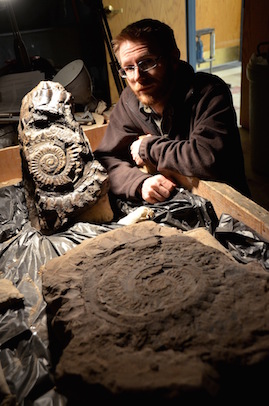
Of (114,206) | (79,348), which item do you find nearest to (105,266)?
(79,348)

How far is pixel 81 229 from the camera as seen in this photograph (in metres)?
2.22

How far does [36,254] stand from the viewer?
207 cm

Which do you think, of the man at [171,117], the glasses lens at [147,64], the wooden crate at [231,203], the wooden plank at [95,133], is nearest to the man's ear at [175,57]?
the man at [171,117]

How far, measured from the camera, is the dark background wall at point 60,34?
15.5ft

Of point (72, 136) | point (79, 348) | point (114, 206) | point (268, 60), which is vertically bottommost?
point (114, 206)

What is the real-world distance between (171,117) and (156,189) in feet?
1.60

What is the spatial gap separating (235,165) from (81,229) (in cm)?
109

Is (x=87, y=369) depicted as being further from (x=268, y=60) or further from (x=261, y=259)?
(x=268, y=60)

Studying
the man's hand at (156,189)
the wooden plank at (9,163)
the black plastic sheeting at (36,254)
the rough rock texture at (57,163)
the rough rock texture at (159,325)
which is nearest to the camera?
the rough rock texture at (159,325)

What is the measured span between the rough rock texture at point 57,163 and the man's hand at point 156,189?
0.90 feet

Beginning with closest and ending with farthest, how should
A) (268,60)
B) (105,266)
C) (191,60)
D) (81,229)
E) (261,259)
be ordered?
(105,266) → (261,259) → (81,229) → (268,60) → (191,60)

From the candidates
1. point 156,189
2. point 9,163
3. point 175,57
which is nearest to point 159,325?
point 156,189

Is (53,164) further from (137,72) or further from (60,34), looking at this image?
(60,34)

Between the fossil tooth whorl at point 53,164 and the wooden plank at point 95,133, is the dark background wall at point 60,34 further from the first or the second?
the fossil tooth whorl at point 53,164
